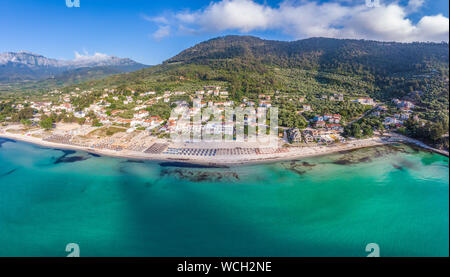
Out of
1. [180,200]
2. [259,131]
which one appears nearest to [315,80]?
[259,131]

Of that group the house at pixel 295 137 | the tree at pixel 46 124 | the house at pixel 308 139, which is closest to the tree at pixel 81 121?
the tree at pixel 46 124

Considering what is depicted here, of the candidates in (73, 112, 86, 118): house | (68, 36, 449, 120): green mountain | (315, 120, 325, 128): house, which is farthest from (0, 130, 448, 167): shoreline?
(73, 112, 86, 118): house

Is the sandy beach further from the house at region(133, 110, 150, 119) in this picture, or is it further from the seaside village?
the house at region(133, 110, 150, 119)

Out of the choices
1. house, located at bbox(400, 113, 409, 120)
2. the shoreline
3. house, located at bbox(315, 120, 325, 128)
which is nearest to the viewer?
the shoreline

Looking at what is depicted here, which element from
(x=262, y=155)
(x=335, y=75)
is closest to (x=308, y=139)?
(x=262, y=155)

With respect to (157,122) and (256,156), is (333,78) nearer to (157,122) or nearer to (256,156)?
(256,156)

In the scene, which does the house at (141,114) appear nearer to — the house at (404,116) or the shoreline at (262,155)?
the shoreline at (262,155)
